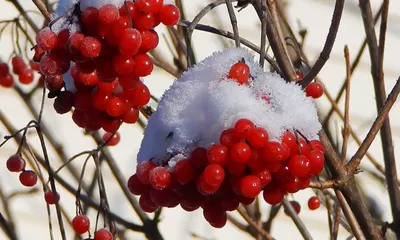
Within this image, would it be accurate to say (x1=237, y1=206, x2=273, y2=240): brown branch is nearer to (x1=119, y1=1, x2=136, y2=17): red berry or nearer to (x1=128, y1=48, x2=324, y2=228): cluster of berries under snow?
(x1=128, y1=48, x2=324, y2=228): cluster of berries under snow

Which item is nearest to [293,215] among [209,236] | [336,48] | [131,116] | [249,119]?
[131,116]

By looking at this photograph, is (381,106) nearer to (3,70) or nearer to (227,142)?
(227,142)

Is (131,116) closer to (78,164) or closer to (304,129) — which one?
(304,129)

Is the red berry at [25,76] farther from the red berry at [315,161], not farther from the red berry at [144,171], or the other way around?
the red berry at [315,161]

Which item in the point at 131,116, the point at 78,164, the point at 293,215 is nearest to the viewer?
the point at 131,116

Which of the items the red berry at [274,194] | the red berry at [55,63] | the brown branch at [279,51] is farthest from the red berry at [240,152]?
the brown branch at [279,51]

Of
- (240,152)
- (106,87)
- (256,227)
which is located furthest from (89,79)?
(256,227)
